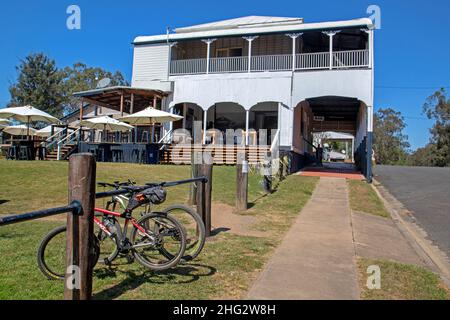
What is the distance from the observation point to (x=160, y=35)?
21172 millimetres

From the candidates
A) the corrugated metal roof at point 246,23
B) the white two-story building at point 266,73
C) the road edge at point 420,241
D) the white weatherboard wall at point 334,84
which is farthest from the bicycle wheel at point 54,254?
the corrugated metal roof at point 246,23

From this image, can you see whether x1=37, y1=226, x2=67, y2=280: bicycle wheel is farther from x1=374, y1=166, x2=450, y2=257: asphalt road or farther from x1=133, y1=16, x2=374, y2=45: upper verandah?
x1=133, y1=16, x2=374, y2=45: upper verandah

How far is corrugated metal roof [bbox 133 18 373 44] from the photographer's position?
669 inches

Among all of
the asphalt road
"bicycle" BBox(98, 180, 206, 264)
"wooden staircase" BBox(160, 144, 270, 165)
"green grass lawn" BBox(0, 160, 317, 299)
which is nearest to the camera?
"green grass lawn" BBox(0, 160, 317, 299)

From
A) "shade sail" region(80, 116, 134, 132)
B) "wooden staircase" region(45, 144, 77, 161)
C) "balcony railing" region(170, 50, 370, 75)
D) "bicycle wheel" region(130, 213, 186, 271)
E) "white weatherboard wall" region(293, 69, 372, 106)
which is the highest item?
"balcony railing" region(170, 50, 370, 75)

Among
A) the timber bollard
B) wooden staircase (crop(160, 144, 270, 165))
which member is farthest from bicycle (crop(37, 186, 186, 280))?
wooden staircase (crop(160, 144, 270, 165))

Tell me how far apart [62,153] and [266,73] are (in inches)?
438

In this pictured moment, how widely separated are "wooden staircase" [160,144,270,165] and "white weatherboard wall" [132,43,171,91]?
4.37m

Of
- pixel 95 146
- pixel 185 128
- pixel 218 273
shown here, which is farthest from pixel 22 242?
pixel 185 128

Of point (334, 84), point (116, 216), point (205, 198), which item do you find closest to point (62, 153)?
point (334, 84)

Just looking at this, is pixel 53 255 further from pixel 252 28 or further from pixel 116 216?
pixel 252 28

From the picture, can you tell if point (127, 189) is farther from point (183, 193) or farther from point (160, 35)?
point (160, 35)

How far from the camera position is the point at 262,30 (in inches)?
746
